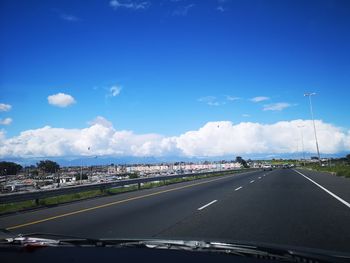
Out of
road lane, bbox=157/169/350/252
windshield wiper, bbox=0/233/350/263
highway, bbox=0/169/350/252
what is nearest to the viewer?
windshield wiper, bbox=0/233/350/263

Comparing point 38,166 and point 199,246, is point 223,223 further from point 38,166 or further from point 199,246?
point 38,166

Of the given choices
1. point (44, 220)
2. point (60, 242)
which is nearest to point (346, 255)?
point (60, 242)

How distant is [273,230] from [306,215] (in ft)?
10.4

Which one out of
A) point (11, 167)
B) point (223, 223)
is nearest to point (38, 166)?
point (11, 167)

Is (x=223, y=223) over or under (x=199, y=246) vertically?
under

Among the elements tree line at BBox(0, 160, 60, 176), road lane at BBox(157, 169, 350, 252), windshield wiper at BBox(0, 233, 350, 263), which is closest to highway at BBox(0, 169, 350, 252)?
road lane at BBox(157, 169, 350, 252)

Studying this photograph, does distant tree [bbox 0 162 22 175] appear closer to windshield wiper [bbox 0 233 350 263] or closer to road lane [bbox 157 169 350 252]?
road lane [bbox 157 169 350 252]

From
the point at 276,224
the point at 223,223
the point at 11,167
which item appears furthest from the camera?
the point at 11,167

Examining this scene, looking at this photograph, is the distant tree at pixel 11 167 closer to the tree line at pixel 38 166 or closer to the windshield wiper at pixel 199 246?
the tree line at pixel 38 166

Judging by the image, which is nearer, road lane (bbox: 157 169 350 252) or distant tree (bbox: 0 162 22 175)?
road lane (bbox: 157 169 350 252)

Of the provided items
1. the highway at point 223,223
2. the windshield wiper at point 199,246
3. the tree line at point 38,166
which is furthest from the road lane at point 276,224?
the tree line at point 38,166

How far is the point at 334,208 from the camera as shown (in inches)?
587

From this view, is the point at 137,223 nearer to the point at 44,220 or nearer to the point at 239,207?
the point at 44,220

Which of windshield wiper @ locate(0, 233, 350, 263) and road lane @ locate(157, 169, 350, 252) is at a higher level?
windshield wiper @ locate(0, 233, 350, 263)
